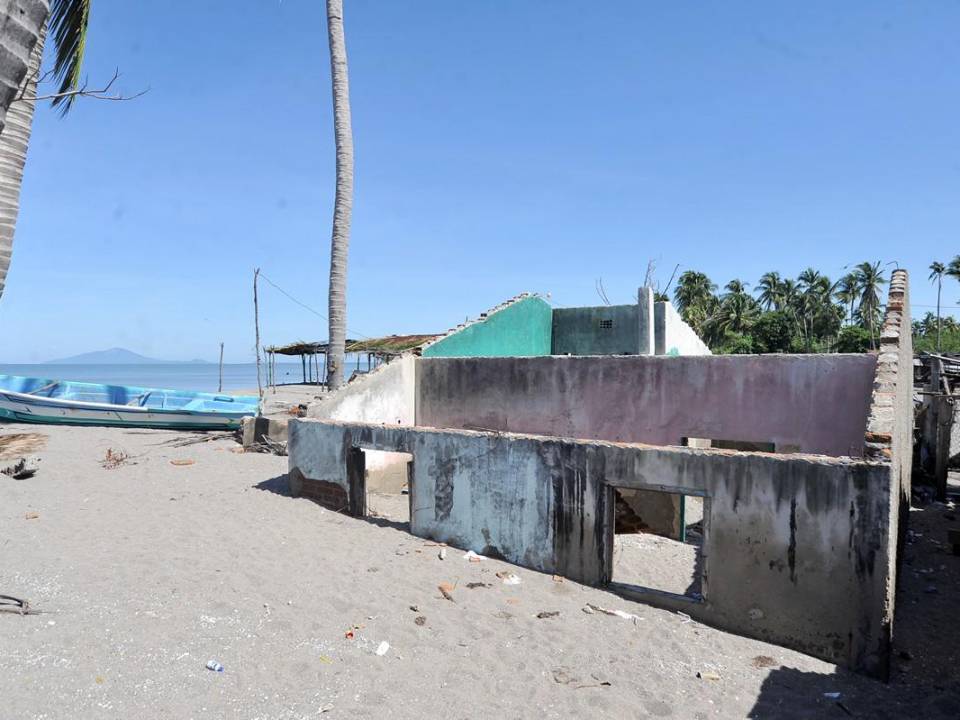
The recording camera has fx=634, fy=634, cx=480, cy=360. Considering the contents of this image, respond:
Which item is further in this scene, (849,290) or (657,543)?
(849,290)

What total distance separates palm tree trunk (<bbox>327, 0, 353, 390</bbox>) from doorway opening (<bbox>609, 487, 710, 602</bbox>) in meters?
7.61

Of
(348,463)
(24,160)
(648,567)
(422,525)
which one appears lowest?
(648,567)

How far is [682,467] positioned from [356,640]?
4.08 metres

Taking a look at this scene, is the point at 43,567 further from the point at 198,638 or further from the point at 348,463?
the point at 348,463

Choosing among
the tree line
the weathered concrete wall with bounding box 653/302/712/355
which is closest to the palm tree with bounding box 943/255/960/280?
the tree line

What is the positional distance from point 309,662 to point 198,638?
1.21 metres

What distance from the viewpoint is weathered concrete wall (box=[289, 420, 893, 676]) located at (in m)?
6.36

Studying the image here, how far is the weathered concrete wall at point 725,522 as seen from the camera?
6.36m

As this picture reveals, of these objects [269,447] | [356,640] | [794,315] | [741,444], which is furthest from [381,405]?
[794,315]

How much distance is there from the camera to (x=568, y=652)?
21.5ft

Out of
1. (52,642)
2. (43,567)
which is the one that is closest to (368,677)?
(52,642)

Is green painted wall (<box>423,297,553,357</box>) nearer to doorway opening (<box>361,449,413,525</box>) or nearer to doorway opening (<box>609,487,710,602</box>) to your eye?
doorway opening (<box>361,449,413,525</box>)

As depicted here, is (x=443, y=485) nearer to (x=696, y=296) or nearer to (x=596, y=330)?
(x=596, y=330)

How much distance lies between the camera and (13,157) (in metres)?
6.08
